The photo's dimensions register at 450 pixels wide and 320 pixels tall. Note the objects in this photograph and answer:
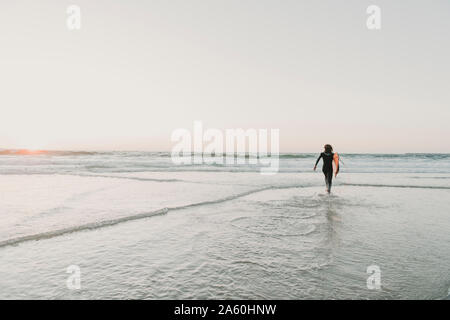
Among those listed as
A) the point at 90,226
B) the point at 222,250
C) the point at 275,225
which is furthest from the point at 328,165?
the point at 90,226

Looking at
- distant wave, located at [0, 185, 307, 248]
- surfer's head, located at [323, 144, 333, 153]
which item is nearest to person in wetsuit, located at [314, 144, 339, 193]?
surfer's head, located at [323, 144, 333, 153]

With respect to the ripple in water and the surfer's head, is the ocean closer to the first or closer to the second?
the ripple in water

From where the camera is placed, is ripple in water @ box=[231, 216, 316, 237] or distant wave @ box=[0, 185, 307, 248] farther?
ripple in water @ box=[231, 216, 316, 237]

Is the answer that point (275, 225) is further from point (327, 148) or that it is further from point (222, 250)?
point (327, 148)

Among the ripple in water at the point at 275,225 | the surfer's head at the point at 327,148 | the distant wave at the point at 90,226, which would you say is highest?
the surfer's head at the point at 327,148

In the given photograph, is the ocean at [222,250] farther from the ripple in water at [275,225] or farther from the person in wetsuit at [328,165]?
the person in wetsuit at [328,165]

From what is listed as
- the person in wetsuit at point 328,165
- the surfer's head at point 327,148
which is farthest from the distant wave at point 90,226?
the surfer's head at point 327,148

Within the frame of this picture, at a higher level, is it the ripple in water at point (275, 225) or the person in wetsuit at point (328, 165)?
the person in wetsuit at point (328, 165)

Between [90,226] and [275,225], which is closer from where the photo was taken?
[90,226]

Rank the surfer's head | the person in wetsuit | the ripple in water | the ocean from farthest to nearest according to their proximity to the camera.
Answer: the surfer's head < the person in wetsuit < the ripple in water < the ocean

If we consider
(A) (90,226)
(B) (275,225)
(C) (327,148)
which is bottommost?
(B) (275,225)

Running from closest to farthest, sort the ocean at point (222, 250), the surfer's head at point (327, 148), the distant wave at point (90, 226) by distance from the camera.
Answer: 1. the ocean at point (222, 250)
2. the distant wave at point (90, 226)
3. the surfer's head at point (327, 148)

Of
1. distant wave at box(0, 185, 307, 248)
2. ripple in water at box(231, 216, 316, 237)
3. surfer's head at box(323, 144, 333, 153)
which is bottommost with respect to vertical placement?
ripple in water at box(231, 216, 316, 237)
